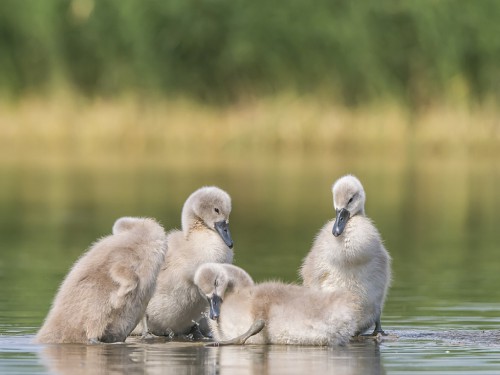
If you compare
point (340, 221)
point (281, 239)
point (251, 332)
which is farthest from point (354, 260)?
point (281, 239)

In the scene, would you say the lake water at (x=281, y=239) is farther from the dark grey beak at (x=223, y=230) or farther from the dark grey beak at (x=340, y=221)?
the dark grey beak at (x=223, y=230)

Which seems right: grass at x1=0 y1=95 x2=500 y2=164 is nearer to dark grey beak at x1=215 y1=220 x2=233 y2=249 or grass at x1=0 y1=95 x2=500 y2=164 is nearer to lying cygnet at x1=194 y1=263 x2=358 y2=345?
dark grey beak at x1=215 y1=220 x2=233 y2=249

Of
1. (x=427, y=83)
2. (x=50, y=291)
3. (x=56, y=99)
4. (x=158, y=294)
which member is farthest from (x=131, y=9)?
(x=158, y=294)

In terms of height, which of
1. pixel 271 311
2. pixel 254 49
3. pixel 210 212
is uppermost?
pixel 254 49

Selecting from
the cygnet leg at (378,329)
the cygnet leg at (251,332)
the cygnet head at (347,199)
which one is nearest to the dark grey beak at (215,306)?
the cygnet leg at (251,332)

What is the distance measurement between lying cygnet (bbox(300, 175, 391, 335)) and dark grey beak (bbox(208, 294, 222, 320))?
2.80 feet

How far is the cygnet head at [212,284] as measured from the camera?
10.1 m

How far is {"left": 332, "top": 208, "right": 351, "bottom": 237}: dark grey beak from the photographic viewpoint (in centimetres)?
1034

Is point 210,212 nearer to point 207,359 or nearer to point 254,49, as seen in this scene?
point 207,359

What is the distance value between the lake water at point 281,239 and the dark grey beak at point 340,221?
2.76 feet

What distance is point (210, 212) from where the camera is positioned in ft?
35.7

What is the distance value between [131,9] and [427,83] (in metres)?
7.86

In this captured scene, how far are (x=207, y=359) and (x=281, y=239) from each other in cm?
1000

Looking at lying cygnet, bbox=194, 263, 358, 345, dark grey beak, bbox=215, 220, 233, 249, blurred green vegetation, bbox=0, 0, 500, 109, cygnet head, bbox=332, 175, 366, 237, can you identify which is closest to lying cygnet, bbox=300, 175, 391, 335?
cygnet head, bbox=332, 175, 366, 237
